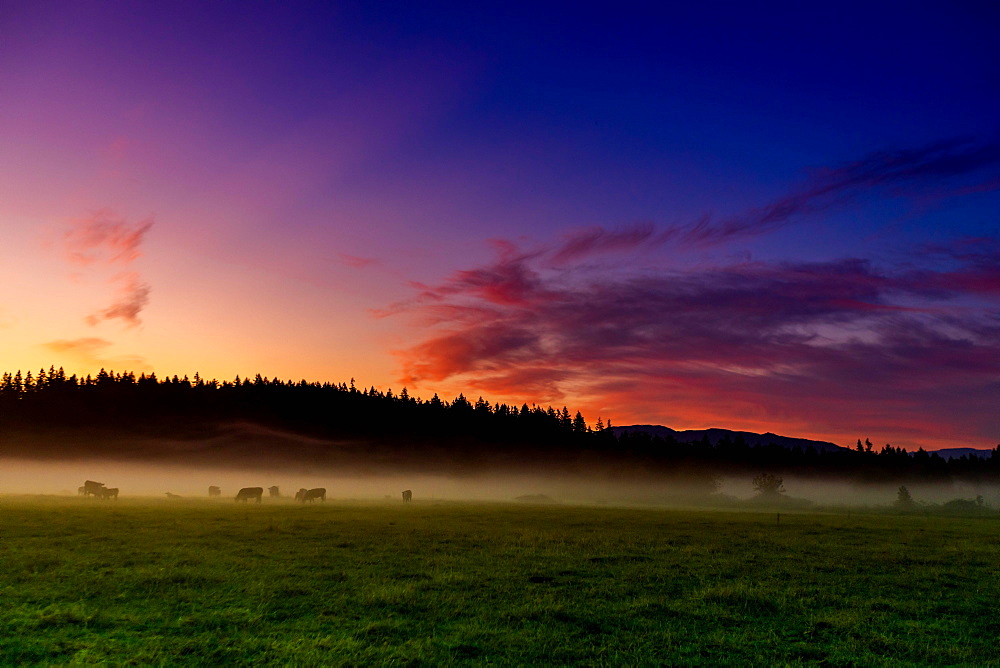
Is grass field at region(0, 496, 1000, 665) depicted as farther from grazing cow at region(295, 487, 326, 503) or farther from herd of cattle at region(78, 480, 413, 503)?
grazing cow at region(295, 487, 326, 503)

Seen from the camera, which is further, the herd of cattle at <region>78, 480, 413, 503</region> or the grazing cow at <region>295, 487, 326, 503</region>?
the grazing cow at <region>295, 487, 326, 503</region>

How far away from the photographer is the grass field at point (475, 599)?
13609 mm

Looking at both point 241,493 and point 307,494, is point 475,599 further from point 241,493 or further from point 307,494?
point 241,493

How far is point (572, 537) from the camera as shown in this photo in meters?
35.2

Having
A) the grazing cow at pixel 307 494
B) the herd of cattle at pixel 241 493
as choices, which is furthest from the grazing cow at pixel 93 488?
the grazing cow at pixel 307 494

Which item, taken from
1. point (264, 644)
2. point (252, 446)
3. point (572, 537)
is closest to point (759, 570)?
point (572, 537)

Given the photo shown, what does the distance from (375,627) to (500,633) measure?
311cm

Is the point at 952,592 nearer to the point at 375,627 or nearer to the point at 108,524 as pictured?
the point at 375,627

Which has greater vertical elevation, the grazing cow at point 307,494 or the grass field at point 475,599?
the grass field at point 475,599

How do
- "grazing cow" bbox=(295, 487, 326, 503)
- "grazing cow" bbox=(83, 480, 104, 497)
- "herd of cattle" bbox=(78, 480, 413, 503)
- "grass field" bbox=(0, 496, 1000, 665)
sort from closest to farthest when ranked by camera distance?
"grass field" bbox=(0, 496, 1000, 665)
"herd of cattle" bbox=(78, 480, 413, 503)
"grazing cow" bbox=(83, 480, 104, 497)
"grazing cow" bbox=(295, 487, 326, 503)

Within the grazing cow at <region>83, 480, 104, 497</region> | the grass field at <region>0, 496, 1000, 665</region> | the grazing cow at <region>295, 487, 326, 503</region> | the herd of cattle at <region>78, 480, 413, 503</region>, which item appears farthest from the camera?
the grazing cow at <region>295, 487, 326, 503</region>

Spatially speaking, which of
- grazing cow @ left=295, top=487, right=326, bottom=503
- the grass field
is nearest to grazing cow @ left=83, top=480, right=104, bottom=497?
grazing cow @ left=295, top=487, right=326, bottom=503

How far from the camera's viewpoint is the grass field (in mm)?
13609

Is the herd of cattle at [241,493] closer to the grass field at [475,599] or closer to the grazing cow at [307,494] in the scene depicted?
the grazing cow at [307,494]
